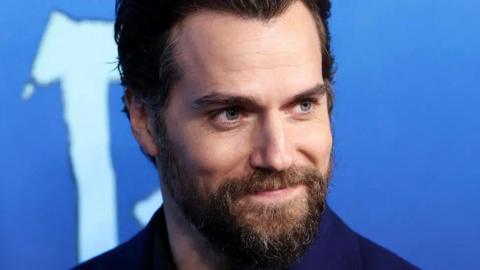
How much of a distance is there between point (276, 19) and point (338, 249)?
386 millimetres

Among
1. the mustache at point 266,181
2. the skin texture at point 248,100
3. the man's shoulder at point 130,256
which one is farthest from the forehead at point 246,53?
the man's shoulder at point 130,256

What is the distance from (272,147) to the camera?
101cm

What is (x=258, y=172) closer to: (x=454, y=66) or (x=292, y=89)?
(x=292, y=89)

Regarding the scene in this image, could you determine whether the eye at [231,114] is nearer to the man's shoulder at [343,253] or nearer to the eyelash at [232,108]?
the eyelash at [232,108]

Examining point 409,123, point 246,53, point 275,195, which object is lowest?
Result: point 275,195

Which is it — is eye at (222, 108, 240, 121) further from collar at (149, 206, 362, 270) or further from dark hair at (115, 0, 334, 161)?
collar at (149, 206, 362, 270)

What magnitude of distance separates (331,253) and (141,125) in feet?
1.30

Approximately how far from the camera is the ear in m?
1.26

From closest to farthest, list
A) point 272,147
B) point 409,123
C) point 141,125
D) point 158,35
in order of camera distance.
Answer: point 272,147
point 158,35
point 141,125
point 409,123

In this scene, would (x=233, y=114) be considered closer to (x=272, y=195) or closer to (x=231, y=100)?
(x=231, y=100)

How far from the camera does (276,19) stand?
1089mm

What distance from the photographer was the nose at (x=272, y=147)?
101 cm

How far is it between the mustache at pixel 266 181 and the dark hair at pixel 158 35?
0.65 ft

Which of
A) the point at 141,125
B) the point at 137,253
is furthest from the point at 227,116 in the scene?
the point at 137,253
